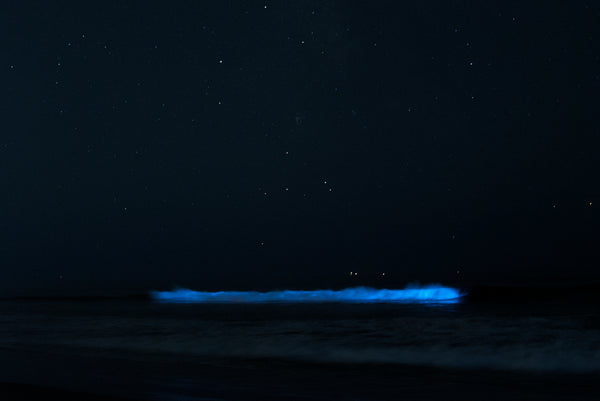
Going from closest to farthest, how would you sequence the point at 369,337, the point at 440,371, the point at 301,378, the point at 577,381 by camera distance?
the point at 577,381 < the point at 301,378 < the point at 440,371 < the point at 369,337

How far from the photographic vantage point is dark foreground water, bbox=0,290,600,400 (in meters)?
4.32

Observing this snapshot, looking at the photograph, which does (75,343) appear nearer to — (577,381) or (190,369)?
(190,369)

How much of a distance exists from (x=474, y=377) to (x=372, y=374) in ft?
3.03

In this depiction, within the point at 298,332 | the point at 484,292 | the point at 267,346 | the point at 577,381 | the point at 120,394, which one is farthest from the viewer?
the point at 484,292

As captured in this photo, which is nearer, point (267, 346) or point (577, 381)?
point (577, 381)

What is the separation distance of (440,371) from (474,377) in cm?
48

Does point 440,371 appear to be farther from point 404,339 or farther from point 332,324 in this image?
point 332,324

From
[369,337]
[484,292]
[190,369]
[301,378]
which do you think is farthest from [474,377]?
[484,292]

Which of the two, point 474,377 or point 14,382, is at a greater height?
point 14,382

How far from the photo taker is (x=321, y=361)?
614 centimetres

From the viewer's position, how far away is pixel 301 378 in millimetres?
4973

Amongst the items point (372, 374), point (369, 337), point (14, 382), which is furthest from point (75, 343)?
point (372, 374)

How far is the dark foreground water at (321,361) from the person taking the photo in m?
4.32

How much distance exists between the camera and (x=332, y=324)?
1071cm
